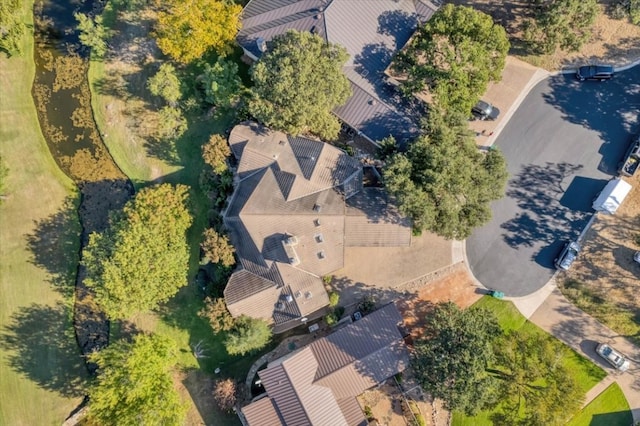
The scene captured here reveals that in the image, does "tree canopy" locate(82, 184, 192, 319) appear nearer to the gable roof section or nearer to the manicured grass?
the gable roof section

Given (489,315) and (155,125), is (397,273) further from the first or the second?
(155,125)

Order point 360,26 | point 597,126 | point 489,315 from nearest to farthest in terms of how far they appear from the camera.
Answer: point 489,315 → point 360,26 → point 597,126

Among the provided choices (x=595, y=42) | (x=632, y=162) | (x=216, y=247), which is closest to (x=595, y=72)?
(x=595, y=42)

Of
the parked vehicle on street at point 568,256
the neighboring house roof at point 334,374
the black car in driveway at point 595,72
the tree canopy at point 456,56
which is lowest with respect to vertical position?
the neighboring house roof at point 334,374

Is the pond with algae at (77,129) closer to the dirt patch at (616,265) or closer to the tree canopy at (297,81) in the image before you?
the tree canopy at (297,81)

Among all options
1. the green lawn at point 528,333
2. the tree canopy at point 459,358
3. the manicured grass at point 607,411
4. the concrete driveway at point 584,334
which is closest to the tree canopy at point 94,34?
the tree canopy at point 459,358

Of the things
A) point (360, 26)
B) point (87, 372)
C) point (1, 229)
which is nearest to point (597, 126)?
point (360, 26)

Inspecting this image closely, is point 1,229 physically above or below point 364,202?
below
